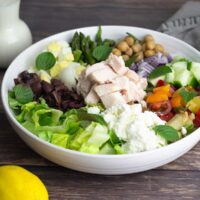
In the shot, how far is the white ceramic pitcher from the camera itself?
6.36 ft

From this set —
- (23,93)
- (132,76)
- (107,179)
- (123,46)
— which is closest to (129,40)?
(123,46)

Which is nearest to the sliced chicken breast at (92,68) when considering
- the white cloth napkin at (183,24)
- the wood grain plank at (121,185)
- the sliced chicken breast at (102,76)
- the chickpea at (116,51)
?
the sliced chicken breast at (102,76)

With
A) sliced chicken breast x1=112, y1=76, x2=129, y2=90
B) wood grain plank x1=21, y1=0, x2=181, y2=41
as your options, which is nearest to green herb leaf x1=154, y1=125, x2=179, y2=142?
sliced chicken breast x1=112, y1=76, x2=129, y2=90

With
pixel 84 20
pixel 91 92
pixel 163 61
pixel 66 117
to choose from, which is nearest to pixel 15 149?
pixel 66 117

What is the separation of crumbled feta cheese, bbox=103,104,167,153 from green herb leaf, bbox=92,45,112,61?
389 millimetres

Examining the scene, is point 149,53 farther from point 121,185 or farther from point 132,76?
point 121,185

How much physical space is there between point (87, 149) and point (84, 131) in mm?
68

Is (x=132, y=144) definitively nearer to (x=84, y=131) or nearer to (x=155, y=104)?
(x=84, y=131)

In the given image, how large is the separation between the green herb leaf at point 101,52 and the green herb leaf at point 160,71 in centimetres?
21

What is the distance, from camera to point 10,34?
1.98 metres

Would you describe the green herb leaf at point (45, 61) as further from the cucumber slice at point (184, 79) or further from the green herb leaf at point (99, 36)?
the cucumber slice at point (184, 79)

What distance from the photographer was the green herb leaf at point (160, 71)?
1.71m

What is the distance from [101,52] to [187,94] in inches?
16.3

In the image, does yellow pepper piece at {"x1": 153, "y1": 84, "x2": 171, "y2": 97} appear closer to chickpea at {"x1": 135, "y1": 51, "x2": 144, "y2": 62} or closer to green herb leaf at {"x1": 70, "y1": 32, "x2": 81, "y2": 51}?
chickpea at {"x1": 135, "y1": 51, "x2": 144, "y2": 62}
